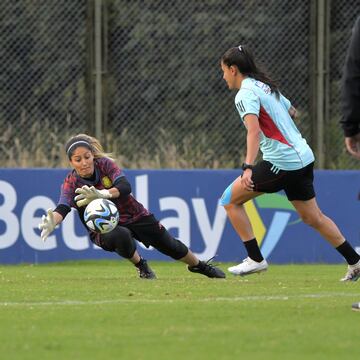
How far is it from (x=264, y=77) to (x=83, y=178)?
184 cm

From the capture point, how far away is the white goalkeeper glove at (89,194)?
10.6 metres

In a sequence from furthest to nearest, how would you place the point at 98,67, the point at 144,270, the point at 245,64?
the point at 98,67
the point at 144,270
the point at 245,64

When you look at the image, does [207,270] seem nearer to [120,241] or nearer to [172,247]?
[172,247]

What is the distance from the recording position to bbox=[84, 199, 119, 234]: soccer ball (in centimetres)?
1046

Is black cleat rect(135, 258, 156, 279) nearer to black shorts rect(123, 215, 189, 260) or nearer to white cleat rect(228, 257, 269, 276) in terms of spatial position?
black shorts rect(123, 215, 189, 260)

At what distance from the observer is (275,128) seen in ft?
35.1

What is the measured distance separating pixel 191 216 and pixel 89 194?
4.33m

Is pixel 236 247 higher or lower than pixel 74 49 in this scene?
lower

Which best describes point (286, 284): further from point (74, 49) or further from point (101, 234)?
point (74, 49)

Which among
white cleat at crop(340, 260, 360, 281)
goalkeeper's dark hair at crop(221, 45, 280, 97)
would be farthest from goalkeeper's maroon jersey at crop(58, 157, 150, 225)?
white cleat at crop(340, 260, 360, 281)

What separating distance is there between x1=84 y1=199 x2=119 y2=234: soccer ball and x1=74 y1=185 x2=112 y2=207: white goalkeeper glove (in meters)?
0.04

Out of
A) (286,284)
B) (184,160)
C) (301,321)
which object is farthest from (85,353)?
(184,160)

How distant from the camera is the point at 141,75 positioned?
17.4 m

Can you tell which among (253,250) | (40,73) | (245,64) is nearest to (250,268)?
(253,250)
